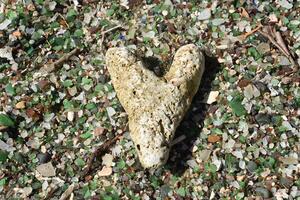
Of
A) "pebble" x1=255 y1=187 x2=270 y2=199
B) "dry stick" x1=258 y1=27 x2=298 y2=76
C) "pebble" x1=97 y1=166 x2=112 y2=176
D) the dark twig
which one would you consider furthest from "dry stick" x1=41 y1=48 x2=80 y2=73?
"pebble" x1=255 y1=187 x2=270 y2=199

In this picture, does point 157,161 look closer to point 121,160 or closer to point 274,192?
point 121,160

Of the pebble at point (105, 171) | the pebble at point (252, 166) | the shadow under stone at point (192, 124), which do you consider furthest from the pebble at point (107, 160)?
the pebble at point (252, 166)

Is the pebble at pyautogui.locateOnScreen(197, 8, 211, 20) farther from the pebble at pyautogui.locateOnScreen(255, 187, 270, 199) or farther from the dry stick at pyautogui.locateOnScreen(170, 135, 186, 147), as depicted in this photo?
the pebble at pyautogui.locateOnScreen(255, 187, 270, 199)

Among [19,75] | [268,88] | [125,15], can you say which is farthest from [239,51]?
[19,75]

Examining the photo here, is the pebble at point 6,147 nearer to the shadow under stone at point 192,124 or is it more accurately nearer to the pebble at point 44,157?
the pebble at point 44,157

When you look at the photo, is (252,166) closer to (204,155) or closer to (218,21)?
(204,155)

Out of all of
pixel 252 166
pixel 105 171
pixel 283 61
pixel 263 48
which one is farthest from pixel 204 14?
pixel 105 171
